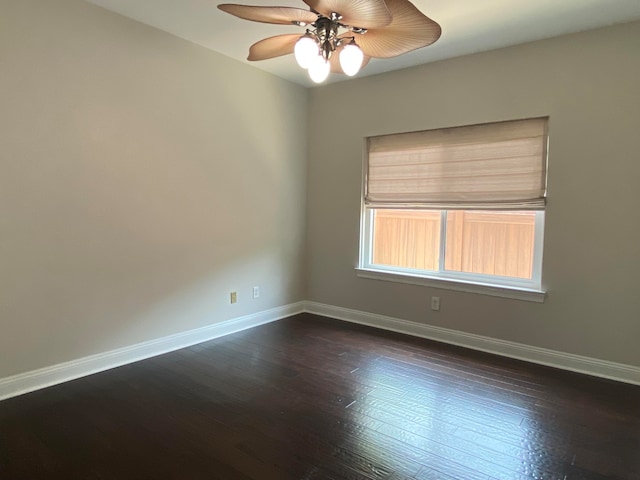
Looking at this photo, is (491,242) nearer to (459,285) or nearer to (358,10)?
(459,285)

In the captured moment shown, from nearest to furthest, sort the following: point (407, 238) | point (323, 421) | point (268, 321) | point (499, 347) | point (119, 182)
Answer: point (323, 421) < point (119, 182) < point (499, 347) < point (407, 238) < point (268, 321)

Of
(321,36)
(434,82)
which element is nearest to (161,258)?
(321,36)

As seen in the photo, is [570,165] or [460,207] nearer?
[570,165]

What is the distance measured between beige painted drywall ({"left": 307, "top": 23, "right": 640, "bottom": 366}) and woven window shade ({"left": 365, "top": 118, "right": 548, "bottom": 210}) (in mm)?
96

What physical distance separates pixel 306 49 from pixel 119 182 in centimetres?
172

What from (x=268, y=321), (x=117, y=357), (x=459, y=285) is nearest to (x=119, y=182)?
(x=117, y=357)

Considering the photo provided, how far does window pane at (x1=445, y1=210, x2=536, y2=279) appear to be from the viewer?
10.6 ft

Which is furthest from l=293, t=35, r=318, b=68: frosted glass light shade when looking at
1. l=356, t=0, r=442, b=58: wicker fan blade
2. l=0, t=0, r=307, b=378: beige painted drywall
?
l=0, t=0, r=307, b=378: beige painted drywall

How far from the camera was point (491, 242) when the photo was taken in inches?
134

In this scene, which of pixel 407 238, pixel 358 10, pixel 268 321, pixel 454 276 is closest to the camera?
pixel 358 10

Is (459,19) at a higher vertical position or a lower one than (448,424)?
higher

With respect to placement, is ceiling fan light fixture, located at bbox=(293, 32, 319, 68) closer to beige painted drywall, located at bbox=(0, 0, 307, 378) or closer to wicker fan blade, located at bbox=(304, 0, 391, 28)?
wicker fan blade, located at bbox=(304, 0, 391, 28)

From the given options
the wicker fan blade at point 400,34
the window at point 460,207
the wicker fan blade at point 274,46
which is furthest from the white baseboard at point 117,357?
the wicker fan blade at point 400,34

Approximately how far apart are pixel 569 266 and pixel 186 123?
10.6 ft
